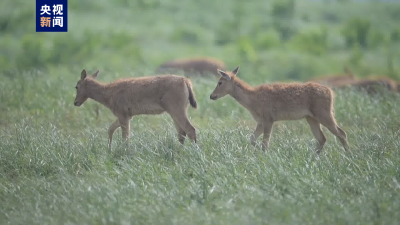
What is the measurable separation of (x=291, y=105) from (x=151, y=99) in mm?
2412

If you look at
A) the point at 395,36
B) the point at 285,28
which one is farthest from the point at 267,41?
the point at 395,36

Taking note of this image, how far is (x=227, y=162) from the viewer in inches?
372

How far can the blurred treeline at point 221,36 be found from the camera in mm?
25016

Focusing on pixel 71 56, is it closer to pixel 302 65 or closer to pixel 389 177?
pixel 302 65

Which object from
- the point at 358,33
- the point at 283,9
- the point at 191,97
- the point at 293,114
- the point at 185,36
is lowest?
the point at 185,36

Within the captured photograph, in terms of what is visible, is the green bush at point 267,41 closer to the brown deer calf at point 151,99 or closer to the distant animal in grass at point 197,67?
the distant animal in grass at point 197,67

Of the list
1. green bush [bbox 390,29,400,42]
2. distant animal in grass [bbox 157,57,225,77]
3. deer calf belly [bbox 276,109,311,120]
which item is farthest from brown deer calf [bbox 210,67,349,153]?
green bush [bbox 390,29,400,42]

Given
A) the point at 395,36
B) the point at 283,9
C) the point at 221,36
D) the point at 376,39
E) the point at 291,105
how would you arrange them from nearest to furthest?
the point at 291,105
the point at 376,39
the point at 395,36
the point at 221,36
the point at 283,9

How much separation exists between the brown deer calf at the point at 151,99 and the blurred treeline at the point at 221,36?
7.44m

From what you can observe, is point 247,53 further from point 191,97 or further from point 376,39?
point 191,97

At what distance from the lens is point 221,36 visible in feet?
102

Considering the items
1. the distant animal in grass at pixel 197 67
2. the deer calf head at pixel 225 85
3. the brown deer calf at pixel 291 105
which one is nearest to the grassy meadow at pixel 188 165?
the brown deer calf at pixel 291 105

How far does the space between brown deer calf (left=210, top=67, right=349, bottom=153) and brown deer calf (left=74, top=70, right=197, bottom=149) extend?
1.07 metres

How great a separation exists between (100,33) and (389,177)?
21.3m
